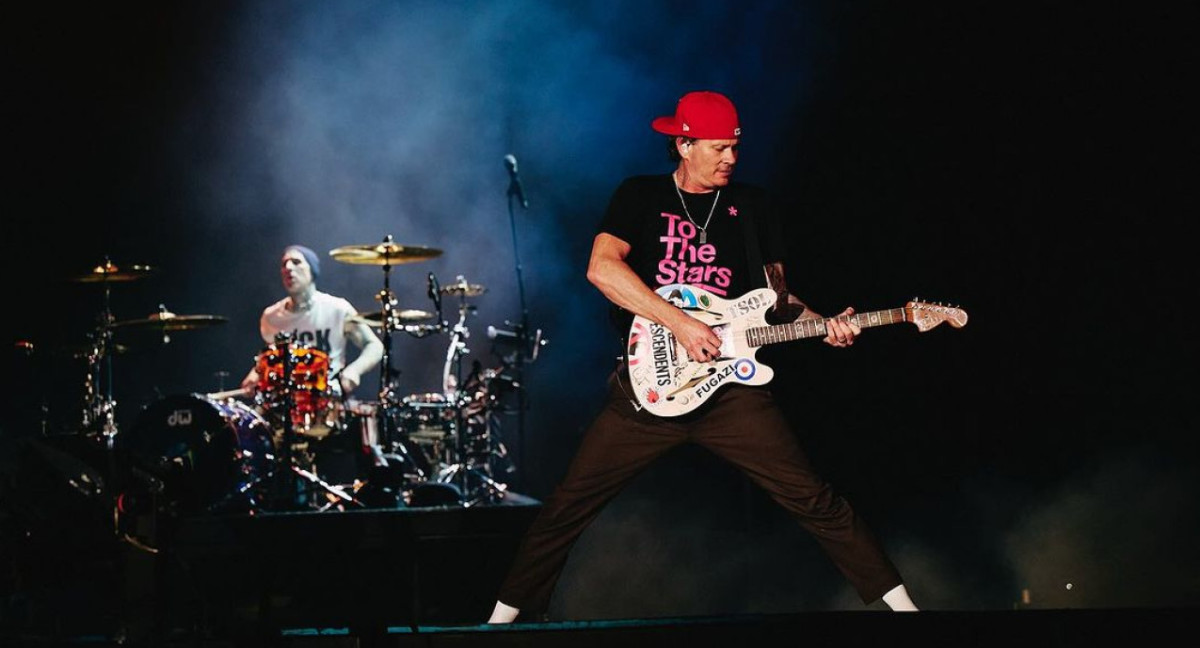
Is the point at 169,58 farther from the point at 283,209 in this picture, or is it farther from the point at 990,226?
the point at 990,226

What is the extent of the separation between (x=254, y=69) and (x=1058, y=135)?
688 centimetres

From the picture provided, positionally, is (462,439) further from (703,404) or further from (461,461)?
(703,404)

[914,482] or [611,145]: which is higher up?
[611,145]

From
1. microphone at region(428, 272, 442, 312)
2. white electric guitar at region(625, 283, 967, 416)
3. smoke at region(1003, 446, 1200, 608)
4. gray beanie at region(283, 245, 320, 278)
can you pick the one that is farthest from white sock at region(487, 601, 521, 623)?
gray beanie at region(283, 245, 320, 278)

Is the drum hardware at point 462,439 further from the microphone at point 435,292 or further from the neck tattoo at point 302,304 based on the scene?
the neck tattoo at point 302,304

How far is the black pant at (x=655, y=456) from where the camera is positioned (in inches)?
175

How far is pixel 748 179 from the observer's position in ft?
28.5

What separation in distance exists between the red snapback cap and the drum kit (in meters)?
3.83

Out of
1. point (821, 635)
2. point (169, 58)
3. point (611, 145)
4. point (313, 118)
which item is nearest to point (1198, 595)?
point (821, 635)

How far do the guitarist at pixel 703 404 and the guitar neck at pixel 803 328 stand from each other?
0.05 m

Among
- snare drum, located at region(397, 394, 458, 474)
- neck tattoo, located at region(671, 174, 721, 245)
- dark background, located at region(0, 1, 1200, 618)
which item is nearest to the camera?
neck tattoo, located at region(671, 174, 721, 245)

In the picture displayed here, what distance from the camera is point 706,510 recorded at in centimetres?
812

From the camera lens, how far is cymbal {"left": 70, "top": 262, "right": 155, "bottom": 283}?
8.30 m

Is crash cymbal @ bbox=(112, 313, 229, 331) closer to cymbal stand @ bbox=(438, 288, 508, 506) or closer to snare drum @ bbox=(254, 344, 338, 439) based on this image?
snare drum @ bbox=(254, 344, 338, 439)
